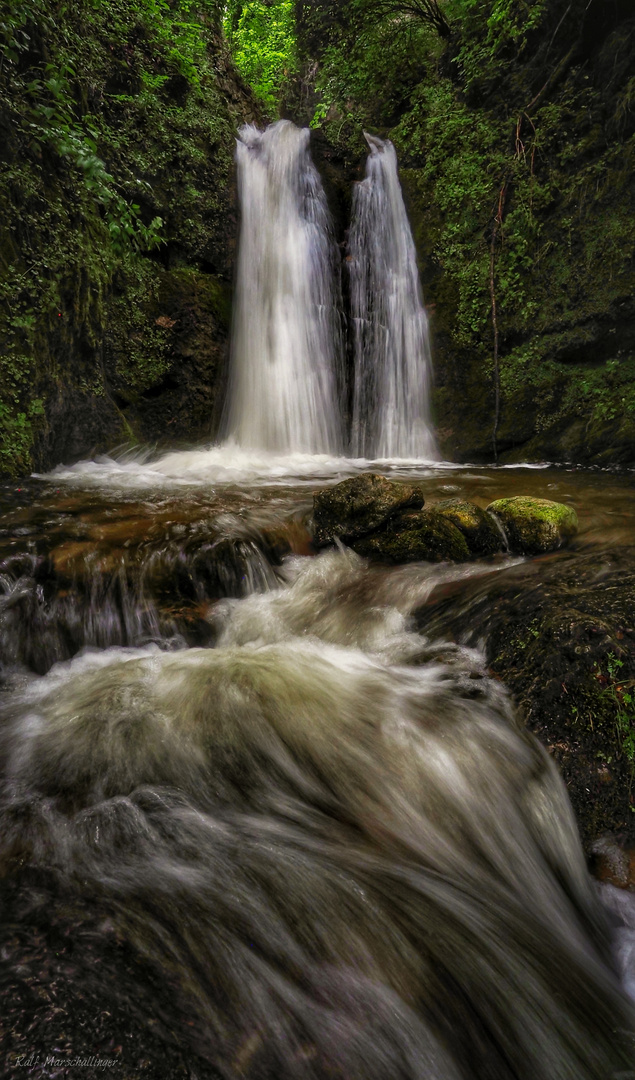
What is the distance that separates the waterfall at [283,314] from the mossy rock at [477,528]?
4801 millimetres

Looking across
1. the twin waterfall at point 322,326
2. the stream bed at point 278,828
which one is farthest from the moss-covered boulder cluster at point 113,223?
the stream bed at point 278,828

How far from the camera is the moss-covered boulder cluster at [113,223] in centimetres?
521

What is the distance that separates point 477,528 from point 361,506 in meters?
0.89

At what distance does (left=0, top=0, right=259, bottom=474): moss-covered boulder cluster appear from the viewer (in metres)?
5.21

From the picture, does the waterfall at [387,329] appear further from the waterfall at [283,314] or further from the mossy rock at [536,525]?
the mossy rock at [536,525]

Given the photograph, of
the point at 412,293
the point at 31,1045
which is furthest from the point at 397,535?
the point at 412,293

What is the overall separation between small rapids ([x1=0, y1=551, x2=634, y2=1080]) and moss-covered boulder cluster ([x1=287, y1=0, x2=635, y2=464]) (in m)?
5.43

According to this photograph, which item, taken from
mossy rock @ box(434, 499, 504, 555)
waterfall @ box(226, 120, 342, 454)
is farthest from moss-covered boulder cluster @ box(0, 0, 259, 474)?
mossy rock @ box(434, 499, 504, 555)

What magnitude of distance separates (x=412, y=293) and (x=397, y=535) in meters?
6.11

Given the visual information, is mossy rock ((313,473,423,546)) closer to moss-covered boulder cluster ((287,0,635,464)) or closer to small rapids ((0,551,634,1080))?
small rapids ((0,551,634,1080))

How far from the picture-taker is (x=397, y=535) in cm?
430

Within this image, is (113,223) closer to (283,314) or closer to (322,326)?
(283,314)

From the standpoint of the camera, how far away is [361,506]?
4.39 meters

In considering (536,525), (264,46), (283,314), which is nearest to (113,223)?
(536,525)
